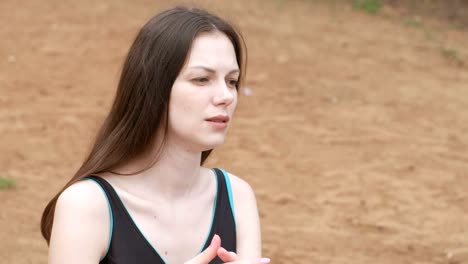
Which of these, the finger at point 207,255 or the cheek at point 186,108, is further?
the cheek at point 186,108

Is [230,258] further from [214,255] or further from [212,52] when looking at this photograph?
[212,52]

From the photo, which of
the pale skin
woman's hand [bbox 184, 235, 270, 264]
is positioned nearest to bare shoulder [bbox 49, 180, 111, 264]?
the pale skin

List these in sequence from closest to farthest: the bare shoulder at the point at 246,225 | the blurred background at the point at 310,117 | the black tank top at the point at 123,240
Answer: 1. the black tank top at the point at 123,240
2. the bare shoulder at the point at 246,225
3. the blurred background at the point at 310,117

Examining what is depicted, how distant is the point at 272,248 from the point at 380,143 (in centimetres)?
215

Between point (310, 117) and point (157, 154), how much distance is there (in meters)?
4.56

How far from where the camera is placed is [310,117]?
7379 mm

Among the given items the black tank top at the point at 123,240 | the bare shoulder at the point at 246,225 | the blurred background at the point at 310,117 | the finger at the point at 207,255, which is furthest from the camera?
the blurred background at the point at 310,117

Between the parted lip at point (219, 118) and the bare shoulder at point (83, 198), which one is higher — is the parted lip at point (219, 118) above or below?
above

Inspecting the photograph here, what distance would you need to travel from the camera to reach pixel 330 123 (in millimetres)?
7281

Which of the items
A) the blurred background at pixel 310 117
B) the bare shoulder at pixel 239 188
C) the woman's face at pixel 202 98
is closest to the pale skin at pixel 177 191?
the woman's face at pixel 202 98

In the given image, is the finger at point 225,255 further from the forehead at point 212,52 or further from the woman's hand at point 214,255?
the forehead at point 212,52

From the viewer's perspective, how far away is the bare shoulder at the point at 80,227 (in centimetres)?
268

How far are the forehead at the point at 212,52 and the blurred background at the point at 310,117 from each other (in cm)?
222

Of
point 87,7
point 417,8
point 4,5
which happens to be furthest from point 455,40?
point 4,5
